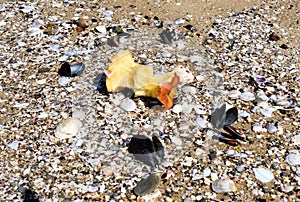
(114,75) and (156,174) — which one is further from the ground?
(114,75)

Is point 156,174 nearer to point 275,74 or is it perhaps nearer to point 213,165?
point 213,165

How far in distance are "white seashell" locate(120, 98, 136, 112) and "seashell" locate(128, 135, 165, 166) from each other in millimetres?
199

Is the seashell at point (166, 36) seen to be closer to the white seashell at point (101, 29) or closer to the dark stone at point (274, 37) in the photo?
the white seashell at point (101, 29)

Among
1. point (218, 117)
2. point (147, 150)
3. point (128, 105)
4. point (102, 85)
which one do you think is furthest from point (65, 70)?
point (218, 117)

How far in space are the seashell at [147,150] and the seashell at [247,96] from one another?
1.81ft

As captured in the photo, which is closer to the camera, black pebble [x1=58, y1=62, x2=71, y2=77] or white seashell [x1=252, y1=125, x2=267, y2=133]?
white seashell [x1=252, y1=125, x2=267, y2=133]

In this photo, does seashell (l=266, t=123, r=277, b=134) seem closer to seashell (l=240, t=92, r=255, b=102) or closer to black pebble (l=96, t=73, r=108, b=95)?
seashell (l=240, t=92, r=255, b=102)

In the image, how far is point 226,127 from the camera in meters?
2.18

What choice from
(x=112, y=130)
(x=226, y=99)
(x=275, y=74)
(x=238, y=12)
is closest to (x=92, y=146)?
(x=112, y=130)

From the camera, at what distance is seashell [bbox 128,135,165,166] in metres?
2.01

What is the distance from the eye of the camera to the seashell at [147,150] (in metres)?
2.01

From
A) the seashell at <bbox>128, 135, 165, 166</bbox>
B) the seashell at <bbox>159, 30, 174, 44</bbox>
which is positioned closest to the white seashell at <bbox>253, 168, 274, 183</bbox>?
the seashell at <bbox>128, 135, 165, 166</bbox>

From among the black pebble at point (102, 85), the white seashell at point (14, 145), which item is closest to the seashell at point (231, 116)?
the black pebble at point (102, 85)

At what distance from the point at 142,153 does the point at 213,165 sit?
0.32 m
